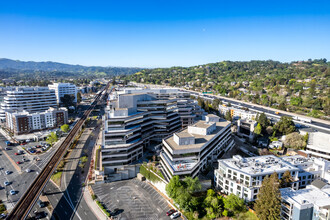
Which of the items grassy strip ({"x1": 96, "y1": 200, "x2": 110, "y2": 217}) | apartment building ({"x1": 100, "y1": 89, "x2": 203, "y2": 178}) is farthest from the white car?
apartment building ({"x1": 100, "y1": 89, "x2": 203, "y2": 178})

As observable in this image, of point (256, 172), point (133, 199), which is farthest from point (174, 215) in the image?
point (256, 172)

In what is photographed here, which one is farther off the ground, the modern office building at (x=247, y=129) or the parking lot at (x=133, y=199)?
the modern office building at (x=247, y=129)

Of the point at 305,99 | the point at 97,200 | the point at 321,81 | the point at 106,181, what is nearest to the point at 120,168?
the point at 106,181

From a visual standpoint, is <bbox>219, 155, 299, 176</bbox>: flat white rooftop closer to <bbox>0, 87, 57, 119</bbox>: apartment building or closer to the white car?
the white car

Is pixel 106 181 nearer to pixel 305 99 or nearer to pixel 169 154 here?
pixel 169 154

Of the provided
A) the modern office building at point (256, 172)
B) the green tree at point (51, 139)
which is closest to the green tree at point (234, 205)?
the modern office building at point (256, 172)

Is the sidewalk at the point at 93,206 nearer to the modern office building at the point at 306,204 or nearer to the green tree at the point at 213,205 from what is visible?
the green tree at the point at 213,205
